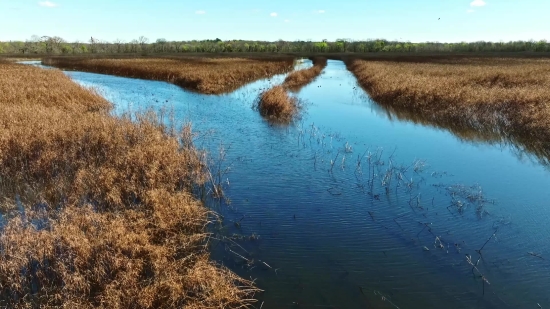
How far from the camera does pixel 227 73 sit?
34.1 meters

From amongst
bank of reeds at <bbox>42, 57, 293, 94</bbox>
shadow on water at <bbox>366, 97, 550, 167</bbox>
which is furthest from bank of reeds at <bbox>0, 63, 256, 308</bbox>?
bank of reeds at <bbox>42, 57, 293, 94</bbox>

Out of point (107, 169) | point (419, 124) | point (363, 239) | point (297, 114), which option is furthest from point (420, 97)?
point (107, 169)

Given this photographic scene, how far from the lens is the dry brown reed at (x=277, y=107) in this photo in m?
19.1

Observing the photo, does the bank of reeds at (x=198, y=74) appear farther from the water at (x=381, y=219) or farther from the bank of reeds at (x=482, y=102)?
the water at (x=381, y=219)

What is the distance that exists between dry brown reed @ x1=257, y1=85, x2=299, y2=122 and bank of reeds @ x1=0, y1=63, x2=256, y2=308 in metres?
7.36

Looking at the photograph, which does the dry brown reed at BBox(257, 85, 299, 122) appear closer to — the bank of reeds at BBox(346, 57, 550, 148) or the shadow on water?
the shadow on water

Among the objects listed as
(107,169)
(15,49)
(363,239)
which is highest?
(15,49)

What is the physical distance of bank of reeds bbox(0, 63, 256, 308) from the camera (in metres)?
5.14

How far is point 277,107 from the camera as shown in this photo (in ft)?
64.3

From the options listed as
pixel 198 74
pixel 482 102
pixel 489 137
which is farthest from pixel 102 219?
pixel 198 74

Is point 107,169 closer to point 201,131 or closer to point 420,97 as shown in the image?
point 201,131

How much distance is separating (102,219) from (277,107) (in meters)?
14.0

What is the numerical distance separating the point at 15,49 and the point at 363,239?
489ft

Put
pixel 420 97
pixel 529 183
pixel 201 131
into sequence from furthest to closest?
1. pixel 420 97
2. pixel 201 131
3. pixel 529 183
